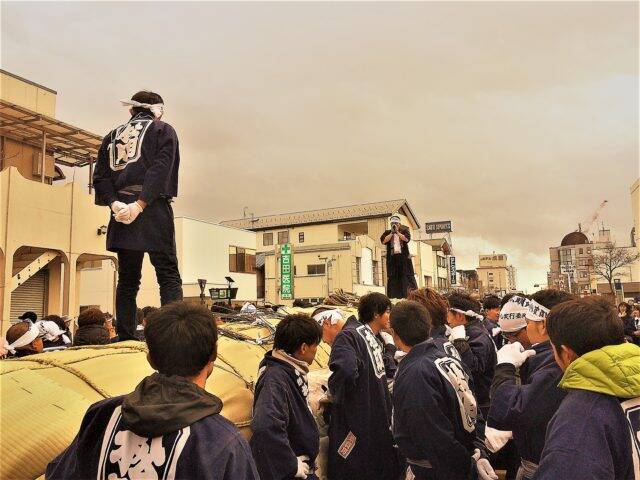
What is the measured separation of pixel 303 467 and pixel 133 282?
2317 mm

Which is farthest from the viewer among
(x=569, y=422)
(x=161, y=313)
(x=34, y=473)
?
(x=34, y=473)

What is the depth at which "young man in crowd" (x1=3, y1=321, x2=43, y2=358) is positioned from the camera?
15.1 ft

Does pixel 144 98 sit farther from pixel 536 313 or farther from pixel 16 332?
pixel 536 313

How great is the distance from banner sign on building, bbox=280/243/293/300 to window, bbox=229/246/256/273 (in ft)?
8.29

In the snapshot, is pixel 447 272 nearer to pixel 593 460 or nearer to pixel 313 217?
pixel 313 217

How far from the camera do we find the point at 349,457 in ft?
12.9

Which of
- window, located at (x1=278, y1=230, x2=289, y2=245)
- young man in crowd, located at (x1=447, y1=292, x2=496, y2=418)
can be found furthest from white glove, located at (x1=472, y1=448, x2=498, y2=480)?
window, located at (x1=278, y1=230, x2=289, y2=245)

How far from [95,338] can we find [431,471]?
11.7ft

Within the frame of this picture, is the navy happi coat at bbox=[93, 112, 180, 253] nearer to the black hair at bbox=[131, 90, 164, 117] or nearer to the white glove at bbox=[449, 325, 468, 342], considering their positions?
the black hair at bbox=[131, 90, 164, 117]

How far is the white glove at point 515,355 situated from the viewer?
132 inches

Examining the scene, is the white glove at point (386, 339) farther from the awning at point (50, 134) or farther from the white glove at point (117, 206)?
the awning at point (50, 134)

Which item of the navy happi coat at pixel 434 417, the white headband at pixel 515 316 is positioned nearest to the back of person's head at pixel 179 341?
the navy happi coat at pixel 434 417

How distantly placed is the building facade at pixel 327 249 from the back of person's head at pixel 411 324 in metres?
32.0

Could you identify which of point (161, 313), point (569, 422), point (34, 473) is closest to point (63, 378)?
point (34, 473)
